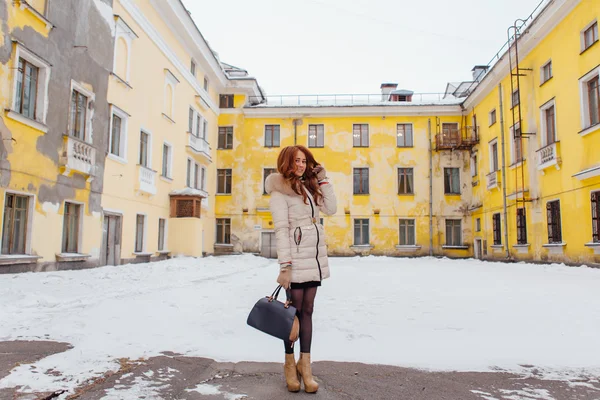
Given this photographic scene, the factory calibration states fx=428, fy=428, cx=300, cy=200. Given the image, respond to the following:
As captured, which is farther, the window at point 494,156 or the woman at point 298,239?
the window at point 494,156

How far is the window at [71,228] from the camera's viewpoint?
12648 mm

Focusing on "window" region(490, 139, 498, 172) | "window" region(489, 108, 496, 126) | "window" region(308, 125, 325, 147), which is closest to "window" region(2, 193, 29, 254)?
"window" region(308, 125, 325, 147)

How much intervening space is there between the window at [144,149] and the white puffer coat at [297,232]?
1535cm

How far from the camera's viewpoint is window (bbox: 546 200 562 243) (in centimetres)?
1681

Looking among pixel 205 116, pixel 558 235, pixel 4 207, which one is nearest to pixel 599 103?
pixel 558 235

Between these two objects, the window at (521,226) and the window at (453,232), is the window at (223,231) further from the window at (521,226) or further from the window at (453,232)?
the window at (521,226)

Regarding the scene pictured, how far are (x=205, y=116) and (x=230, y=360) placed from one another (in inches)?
910

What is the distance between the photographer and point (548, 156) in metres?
17.0

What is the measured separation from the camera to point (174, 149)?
20.9 m

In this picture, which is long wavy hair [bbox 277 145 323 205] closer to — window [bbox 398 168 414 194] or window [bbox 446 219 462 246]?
window [bbox 398 168 414 194]

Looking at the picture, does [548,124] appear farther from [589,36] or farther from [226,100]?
[226,100]

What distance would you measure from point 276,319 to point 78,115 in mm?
12450

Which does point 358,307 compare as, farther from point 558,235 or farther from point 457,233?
point 457,233

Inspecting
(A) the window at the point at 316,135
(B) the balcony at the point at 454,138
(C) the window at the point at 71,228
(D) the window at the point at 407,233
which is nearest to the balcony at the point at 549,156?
(B) the balcony at the point at 454,138
